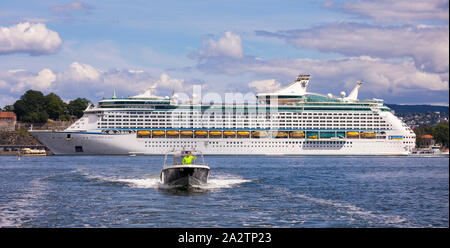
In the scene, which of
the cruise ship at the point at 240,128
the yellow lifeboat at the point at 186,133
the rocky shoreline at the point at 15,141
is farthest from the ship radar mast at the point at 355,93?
the rocky shoreline at the point at 15,141

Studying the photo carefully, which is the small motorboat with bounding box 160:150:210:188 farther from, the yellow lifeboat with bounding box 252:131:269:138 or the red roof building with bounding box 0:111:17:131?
the red roof building with bounding box 0:111:17:131

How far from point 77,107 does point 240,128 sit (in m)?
90.6

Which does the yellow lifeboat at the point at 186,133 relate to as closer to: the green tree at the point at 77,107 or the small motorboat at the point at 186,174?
the small motorboat at the point at 186,174

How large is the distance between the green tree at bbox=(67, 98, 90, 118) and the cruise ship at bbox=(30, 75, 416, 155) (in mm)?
74746

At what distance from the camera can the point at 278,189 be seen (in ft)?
140

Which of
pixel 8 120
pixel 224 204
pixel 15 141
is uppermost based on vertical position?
pixel 8 120

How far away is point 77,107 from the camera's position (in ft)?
638

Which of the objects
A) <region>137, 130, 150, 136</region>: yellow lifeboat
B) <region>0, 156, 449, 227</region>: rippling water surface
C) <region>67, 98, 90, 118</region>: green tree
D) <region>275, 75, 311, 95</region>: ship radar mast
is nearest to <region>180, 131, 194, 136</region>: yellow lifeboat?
<region>137, 130, 150, 136</region>: yellow lifeboat

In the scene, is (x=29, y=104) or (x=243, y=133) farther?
(x=29, y=104)

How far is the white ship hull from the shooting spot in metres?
111

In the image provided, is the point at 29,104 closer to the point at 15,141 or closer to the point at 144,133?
the point at 15,141

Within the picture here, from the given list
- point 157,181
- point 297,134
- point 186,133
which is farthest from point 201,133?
point 157,181

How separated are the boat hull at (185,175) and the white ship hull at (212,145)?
73.1m

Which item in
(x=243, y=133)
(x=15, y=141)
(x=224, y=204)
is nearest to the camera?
(x=224, y=204)
